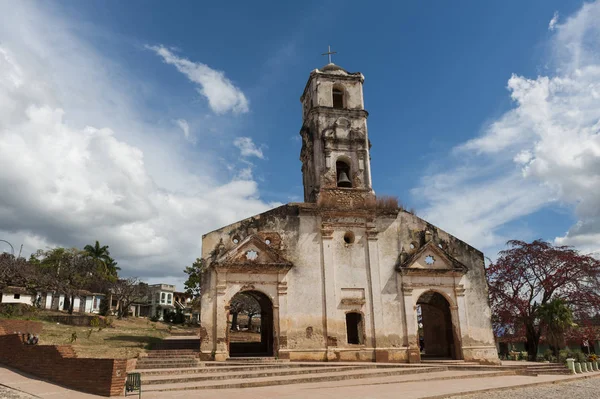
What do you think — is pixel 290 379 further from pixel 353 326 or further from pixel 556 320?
pixel 556 320

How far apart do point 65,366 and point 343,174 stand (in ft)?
45.6

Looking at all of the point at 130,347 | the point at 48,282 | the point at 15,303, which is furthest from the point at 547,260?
the point at 48,282

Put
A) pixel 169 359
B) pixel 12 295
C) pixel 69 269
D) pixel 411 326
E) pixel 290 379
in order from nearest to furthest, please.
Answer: pixel 290 379 < pixel 169 359 < pixel 411 326 < pixel 12 295 < pixel 69 269

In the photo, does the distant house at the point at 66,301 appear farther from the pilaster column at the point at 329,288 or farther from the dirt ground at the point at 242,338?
the pilaster column at the point at 329,288

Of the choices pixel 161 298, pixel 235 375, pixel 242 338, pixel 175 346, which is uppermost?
pixel 161 298

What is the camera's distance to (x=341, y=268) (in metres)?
19.7

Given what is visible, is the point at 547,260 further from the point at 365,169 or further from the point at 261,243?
the point at 261,243

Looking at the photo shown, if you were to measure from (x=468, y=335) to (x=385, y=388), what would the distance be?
8.53 metres

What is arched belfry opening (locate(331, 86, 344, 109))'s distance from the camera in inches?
894

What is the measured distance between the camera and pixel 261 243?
18.9 metres

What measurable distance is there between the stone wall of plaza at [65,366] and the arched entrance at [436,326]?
15451 mm

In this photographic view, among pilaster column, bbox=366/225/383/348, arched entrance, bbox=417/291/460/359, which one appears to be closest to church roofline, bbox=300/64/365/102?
pilaster column, bbox=366/225/383/348

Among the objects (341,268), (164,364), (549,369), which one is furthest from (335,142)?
(549,369)

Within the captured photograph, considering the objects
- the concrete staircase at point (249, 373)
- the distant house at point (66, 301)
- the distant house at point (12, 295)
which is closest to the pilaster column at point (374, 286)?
the concrete staircase at point (249, 373)
